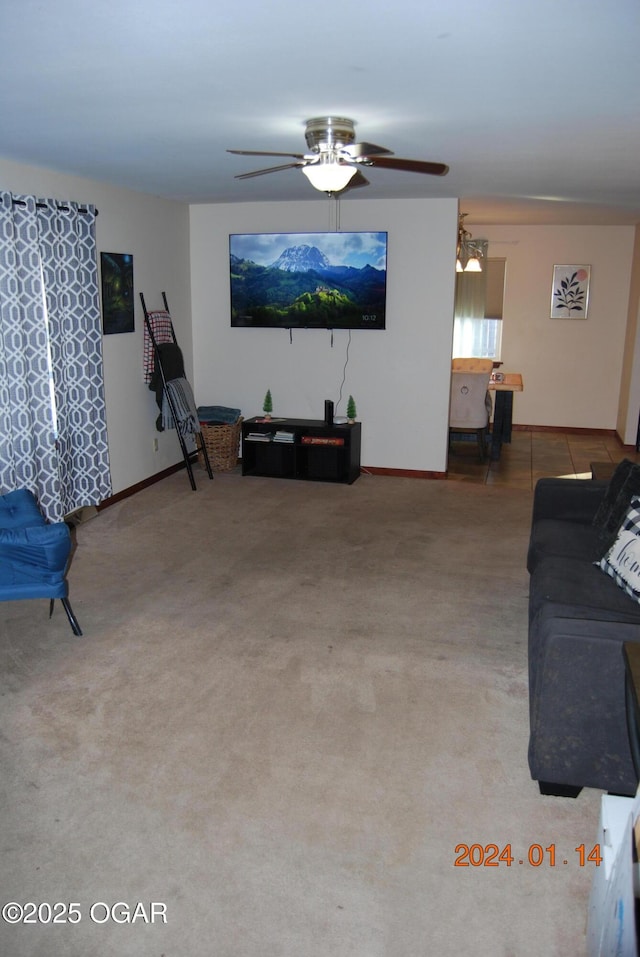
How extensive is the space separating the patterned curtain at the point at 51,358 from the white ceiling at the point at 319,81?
0.43 meters

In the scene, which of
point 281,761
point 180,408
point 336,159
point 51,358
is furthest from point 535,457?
point 281,761

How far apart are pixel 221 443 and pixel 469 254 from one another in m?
3.40

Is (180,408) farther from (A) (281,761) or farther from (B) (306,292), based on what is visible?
(A) (281,761)

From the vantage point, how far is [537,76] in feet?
8.36

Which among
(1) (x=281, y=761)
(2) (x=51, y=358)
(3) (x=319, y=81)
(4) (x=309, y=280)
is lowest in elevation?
(1) (x=281, y=761)

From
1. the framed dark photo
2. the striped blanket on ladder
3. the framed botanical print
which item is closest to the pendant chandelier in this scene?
the framed botanical print

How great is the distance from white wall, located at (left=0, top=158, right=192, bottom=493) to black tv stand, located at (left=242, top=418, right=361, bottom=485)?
75cm

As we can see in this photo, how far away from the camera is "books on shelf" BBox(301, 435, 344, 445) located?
21.1 feet

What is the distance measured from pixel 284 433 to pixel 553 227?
4.16 m

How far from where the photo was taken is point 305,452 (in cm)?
665

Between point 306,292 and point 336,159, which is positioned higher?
point 336,159

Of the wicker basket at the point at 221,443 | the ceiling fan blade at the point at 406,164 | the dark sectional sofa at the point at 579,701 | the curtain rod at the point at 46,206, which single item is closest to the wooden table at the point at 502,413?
the wicker basket at the point at 221,443

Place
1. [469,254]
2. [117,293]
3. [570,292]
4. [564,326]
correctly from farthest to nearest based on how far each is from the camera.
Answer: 1. [564,326]
2. [570,292]
3. [469,254]
4. [117,293]

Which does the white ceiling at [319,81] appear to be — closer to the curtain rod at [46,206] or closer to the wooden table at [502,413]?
the curtain rod at [46,206]
